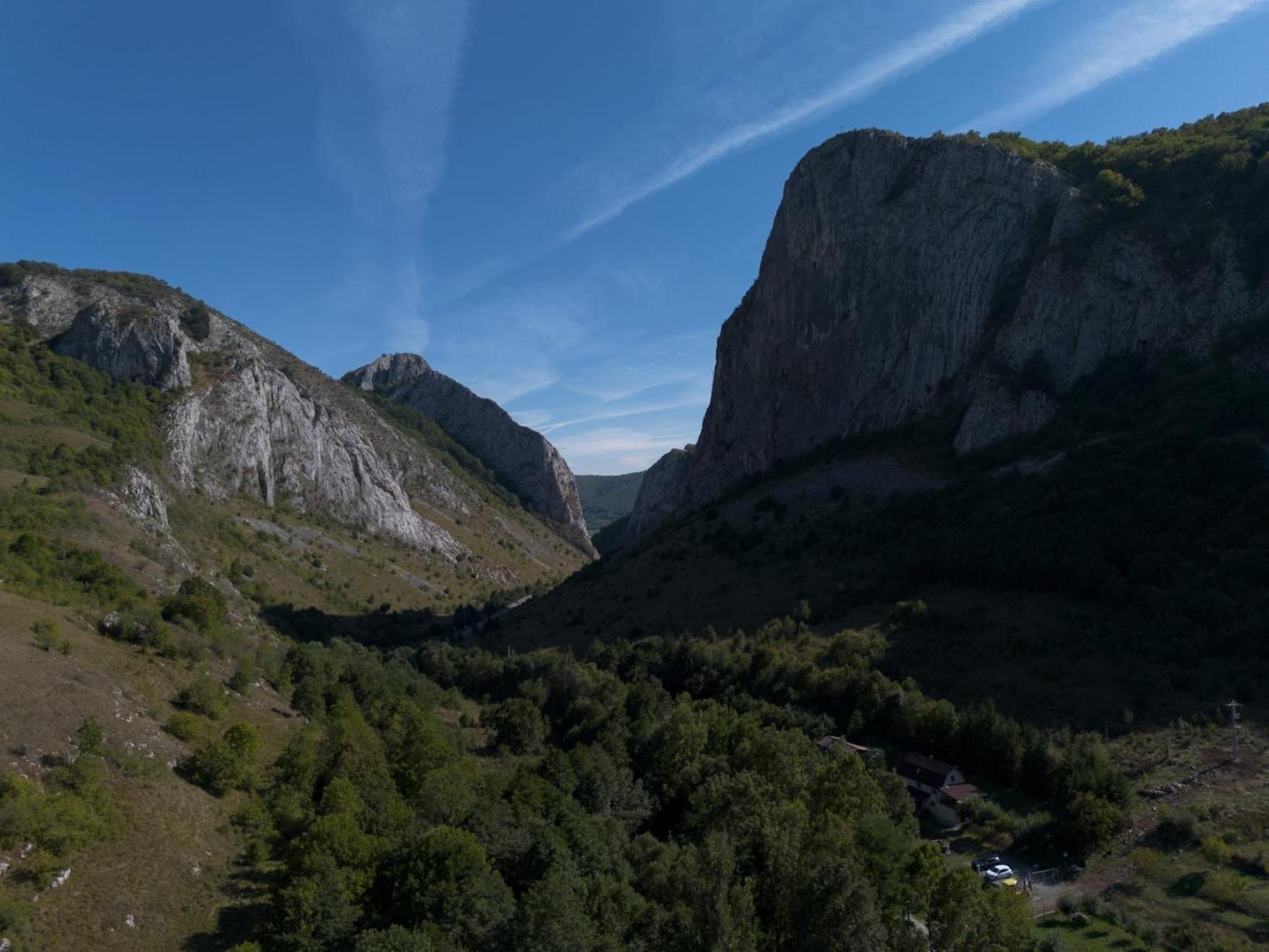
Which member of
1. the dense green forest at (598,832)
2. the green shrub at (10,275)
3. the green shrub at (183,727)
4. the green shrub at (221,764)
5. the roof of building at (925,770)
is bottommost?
the roof of building at (925,770)

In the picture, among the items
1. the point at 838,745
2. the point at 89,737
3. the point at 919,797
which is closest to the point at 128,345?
the point at 89,737

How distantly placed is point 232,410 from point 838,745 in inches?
2931

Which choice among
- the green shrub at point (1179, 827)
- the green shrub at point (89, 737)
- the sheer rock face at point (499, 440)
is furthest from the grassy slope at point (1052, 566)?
the sheer rock face at point (499, 440)

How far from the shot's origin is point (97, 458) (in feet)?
161

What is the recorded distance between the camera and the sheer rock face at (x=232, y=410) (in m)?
73.5

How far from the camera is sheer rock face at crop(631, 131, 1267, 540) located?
5891cm

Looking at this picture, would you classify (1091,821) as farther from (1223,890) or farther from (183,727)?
(183,727)

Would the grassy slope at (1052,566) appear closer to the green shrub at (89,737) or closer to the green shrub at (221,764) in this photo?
the green shrub at (221,764)

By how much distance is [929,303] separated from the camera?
239 ft

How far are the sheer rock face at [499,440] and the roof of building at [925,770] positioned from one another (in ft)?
396

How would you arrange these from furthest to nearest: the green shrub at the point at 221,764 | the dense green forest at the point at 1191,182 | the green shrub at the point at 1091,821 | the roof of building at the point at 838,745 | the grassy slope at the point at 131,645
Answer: the dense green forest at the point at 1191,182, the roof of building at the point at 838,745, the green shrub at the point at 1091,821, the green shrub at the point at 221,764, the grassy slope at the point at 131,645

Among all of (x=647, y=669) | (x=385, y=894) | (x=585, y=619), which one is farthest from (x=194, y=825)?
(x=585, y=619)

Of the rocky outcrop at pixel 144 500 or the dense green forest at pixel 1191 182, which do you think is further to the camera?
the dense green forest at pixel 1191 182

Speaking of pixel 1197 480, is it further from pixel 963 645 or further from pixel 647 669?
pixel 647 669
